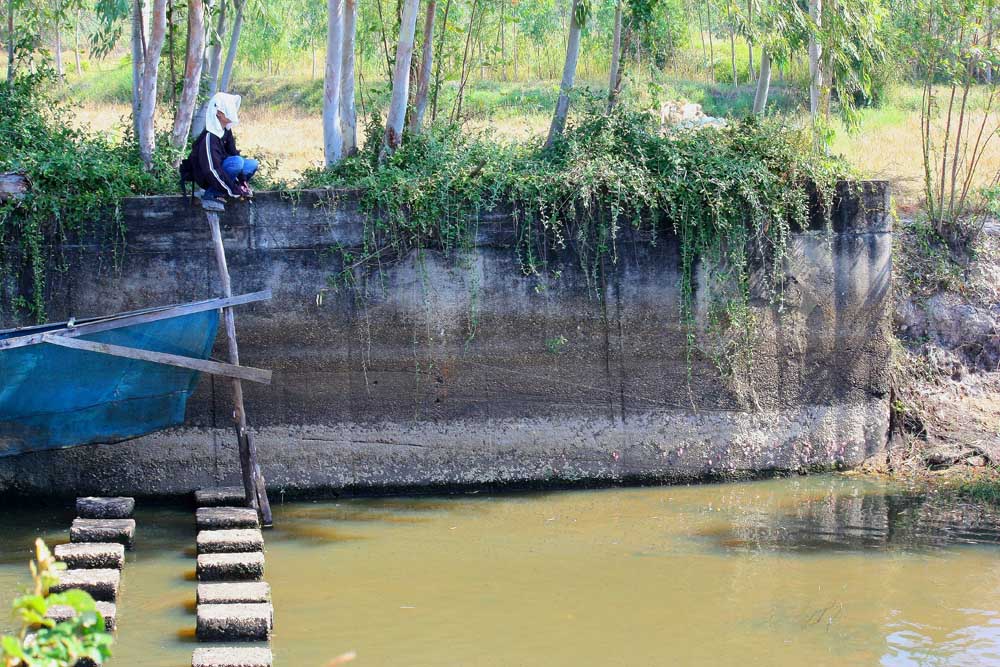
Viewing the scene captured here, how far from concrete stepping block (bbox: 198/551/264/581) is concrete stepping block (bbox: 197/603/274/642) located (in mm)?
702

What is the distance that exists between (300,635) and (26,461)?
3799 millimetres

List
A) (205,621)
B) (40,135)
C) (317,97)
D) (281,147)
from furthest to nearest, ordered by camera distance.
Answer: (317,97), (281,147), (40,135), (205,621)

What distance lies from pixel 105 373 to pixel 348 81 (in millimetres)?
3991

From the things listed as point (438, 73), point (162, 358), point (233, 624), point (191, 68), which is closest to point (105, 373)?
point (162, 358)

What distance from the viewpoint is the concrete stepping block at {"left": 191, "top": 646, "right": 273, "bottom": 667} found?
4.99 metres

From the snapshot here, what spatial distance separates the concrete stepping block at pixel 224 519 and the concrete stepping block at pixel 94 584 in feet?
3.60

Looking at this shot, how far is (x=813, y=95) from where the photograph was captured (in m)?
10.6

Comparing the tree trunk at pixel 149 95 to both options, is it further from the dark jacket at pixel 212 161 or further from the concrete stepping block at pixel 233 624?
the concrete stepping block at pixel 233 624

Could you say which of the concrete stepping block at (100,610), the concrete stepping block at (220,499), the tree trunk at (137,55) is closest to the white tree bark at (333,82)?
the tree trunk at (137,55)

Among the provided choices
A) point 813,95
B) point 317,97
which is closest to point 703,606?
point 813,95

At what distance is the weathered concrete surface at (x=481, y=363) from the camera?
8.31 m

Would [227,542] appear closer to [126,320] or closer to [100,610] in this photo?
[100,610]

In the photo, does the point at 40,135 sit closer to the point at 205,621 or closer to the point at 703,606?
the point at 205,621

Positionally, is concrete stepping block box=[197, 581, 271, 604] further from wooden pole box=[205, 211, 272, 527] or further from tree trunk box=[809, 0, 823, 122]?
tree trunk box=[809, 0, 823, 122]
